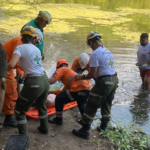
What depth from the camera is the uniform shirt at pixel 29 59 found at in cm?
308

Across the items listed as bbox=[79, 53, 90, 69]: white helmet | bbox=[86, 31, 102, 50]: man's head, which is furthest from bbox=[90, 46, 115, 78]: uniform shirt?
bbox=[79, 53, 90, 69]: white helmet

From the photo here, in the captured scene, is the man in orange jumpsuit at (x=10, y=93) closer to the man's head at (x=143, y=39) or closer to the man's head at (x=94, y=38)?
the man's head at (x=94, y=38)

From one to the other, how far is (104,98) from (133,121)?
139cm

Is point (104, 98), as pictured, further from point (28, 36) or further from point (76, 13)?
point (76, 13)

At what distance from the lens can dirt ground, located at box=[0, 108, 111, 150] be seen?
3403mm

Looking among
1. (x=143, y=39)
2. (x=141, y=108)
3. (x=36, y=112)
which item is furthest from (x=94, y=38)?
(x=143, y=39)

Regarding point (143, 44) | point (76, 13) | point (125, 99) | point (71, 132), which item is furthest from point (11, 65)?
point (76, 13)

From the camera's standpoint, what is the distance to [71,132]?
13.1ft

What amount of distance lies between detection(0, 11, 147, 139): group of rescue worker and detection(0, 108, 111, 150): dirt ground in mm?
111

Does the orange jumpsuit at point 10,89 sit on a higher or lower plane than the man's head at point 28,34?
lower

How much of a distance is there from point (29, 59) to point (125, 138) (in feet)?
7.19

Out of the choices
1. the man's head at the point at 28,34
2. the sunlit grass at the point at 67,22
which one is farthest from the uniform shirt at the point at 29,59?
the sunlit grass at the point at 67,22

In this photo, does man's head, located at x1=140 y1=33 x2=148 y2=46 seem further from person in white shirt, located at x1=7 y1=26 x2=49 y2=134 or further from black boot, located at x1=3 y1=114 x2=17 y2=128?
black boot, located at x1=3 y1=114 x2=17 y2=128

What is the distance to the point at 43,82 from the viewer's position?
3264 millimetres
